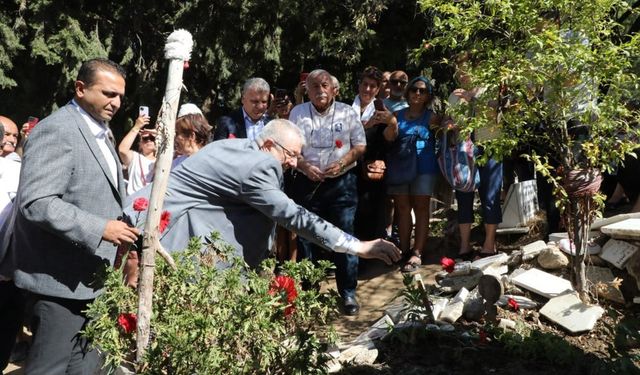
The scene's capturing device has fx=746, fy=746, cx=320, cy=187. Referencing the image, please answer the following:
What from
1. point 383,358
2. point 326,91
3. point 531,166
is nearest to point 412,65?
point 531,166

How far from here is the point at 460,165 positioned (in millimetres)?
6574

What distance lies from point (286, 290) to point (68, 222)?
98cm

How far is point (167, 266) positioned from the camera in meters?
3.42

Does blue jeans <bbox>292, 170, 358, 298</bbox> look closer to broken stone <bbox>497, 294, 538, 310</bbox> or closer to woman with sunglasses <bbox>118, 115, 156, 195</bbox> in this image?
woman with sunglasses <bbox>118, 115, 156, 195</bbox>

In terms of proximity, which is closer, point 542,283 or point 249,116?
point 542,283

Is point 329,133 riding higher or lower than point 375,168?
higher

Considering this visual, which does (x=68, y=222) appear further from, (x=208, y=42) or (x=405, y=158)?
(x=208, y=42)

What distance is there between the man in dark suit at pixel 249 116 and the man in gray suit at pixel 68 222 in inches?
125

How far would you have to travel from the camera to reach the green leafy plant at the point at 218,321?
2994 mm

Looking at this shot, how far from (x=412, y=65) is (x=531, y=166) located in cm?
292

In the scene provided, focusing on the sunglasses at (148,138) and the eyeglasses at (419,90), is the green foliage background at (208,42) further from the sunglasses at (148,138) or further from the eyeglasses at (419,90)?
the sunglasses at (148,138)

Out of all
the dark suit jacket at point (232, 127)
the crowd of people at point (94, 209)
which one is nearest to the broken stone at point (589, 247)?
the crowd of people at point (94, 209)

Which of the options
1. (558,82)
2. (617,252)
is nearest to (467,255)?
(617,252)

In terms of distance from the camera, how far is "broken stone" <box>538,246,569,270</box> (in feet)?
18.3
